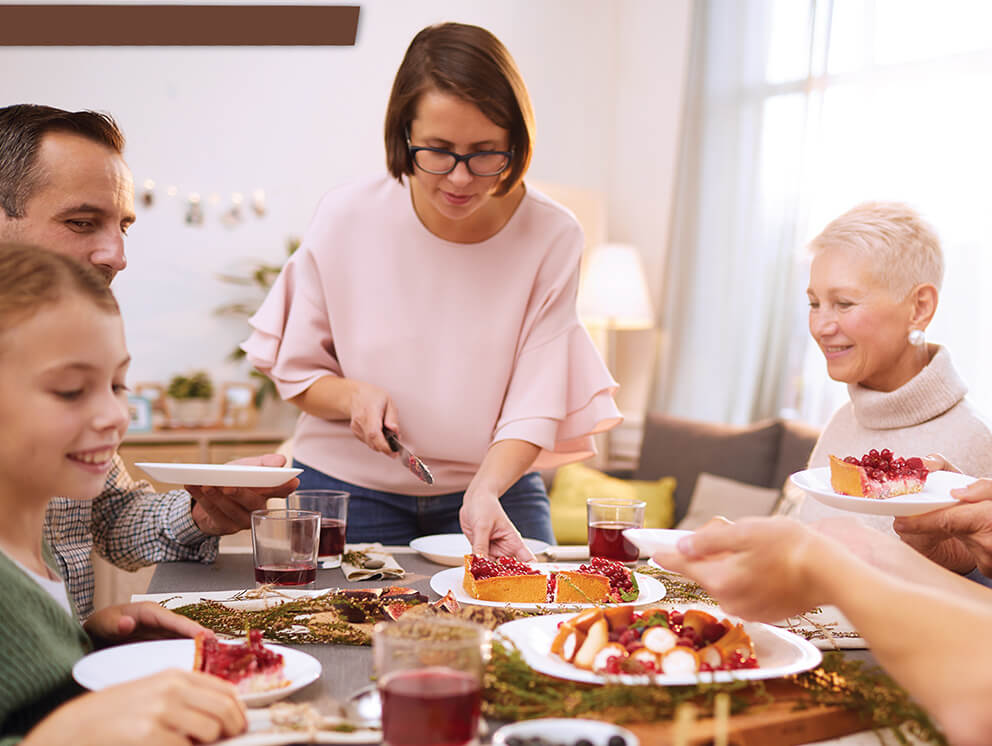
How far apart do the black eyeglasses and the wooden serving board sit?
1322 mm

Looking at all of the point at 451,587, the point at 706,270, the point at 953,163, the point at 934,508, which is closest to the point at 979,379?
A: the point at 953,163

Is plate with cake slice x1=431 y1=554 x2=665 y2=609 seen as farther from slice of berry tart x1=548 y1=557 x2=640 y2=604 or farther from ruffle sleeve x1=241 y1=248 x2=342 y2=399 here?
ruffle sleeve x1=241 y1=248 x2=342 y2=399

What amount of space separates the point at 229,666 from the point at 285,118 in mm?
5451

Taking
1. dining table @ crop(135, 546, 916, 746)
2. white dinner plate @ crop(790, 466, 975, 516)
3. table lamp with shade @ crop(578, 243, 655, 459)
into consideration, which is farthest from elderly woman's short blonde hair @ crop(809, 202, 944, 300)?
table lamp with shade @ crop(578, 243, 655, 459)

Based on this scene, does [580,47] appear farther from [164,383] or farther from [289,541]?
[289,541]

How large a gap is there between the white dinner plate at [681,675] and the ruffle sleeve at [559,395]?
0.87 meters

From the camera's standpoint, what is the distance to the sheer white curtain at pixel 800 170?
14.5 ft

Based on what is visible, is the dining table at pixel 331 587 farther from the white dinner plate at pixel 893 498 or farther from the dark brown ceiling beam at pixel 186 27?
the dark brown ceiling beam at pixel 186 27

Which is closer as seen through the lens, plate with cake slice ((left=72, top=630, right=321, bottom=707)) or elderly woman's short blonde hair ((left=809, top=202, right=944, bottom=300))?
plate with cake slice ((left=72, top=630, right=321, bottom=707))

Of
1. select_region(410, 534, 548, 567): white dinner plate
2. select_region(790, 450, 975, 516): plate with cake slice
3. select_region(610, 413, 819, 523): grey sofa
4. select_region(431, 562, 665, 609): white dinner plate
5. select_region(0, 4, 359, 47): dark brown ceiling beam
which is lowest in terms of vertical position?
select_region(610, 413, 819, 523): grey sofa

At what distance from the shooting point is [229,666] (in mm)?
1095

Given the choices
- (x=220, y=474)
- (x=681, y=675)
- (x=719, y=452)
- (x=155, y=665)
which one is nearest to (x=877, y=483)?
(x=681, y=675)

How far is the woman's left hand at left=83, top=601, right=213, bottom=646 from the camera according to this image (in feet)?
4.28

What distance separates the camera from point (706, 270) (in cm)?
595
